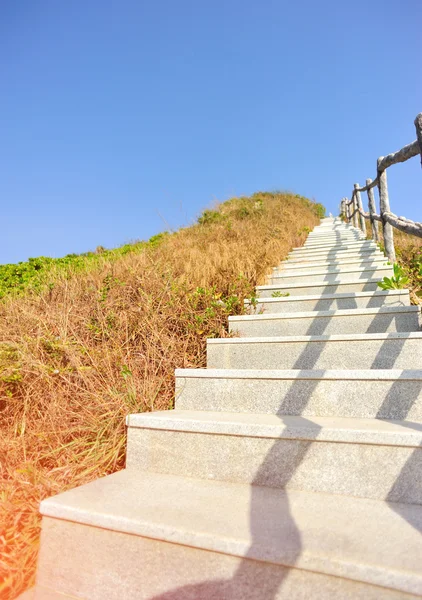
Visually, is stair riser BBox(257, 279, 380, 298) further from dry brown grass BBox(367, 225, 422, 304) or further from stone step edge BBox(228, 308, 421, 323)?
stone step edge BBox(228, 308, 421, 323)

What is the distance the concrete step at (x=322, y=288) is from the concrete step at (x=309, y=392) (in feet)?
3.83

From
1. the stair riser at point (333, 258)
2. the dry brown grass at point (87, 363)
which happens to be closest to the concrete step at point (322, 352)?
the dry brown grass at point (87, 363)

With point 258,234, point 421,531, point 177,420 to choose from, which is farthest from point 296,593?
→ point 258,234

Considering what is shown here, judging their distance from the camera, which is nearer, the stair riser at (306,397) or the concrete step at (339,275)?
the stair riser at (306,397)

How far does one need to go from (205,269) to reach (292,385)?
173 cm

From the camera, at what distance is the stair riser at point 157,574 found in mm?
905

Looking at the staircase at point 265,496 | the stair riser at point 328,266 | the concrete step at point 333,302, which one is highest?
the stair riser at point 328,266

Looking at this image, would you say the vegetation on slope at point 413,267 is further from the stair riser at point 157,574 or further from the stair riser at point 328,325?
the stair riser at point 157,574

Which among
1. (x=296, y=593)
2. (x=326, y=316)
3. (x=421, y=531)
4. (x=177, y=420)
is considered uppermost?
(x=326, y=316)

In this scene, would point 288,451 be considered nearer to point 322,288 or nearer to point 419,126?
point 322,288

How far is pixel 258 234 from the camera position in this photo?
5.93m

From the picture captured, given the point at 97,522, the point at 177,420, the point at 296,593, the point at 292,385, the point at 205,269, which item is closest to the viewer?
the point at 296,593

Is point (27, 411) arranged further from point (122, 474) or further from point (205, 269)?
point (205, 269)

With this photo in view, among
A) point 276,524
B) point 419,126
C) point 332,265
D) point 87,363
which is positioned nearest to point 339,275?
point 332,265
